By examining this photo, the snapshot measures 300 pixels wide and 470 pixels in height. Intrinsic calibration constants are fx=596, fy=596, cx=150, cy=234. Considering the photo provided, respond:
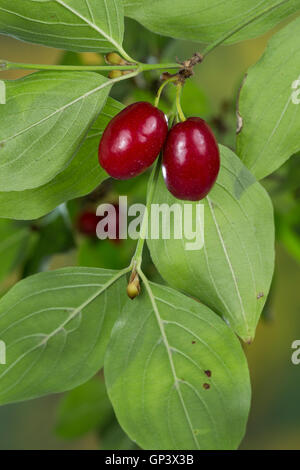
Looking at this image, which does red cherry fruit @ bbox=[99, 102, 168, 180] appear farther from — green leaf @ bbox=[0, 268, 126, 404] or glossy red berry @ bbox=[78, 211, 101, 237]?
glossy red berry @ bbox=[78, 211, 101, 237]

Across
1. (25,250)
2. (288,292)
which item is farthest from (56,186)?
(288,292)

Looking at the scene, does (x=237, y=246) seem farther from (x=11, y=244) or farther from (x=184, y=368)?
(x=11, y=244)

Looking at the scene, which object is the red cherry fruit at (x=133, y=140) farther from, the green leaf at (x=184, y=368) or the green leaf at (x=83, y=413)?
the green leaf at (x=83, y=413)

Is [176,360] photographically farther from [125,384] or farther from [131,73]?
[131,73]

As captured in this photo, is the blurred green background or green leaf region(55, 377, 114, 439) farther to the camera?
green leaf region(55, 377, 114, 439)

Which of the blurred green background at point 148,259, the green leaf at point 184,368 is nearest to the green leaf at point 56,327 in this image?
the green leaf at point 184,368

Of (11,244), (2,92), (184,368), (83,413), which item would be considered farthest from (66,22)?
(83,413)

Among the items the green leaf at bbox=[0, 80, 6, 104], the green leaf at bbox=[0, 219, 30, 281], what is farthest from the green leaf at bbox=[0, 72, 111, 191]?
the green leaf at bbox=[0, 219, 30, 281]
